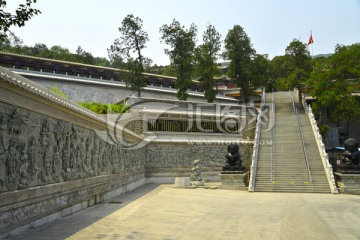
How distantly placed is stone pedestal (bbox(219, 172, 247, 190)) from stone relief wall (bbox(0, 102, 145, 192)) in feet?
23.5

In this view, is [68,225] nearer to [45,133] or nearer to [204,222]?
[45,133]

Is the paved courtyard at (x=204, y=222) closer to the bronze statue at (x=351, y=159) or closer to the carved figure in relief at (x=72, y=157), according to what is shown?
the carved figure in relief at (x=72, y=157)

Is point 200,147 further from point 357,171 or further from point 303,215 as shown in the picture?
point 303,215

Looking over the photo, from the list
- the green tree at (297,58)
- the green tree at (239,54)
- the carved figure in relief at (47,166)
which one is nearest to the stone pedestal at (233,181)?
the carved figure in relief at (47,166)

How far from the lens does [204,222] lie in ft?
22.9

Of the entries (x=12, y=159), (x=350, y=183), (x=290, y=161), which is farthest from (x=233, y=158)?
(x=12, y=159)

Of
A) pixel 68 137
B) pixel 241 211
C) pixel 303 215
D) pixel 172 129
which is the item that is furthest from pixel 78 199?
pixel 172 129

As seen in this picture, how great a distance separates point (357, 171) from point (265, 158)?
4.79 meters

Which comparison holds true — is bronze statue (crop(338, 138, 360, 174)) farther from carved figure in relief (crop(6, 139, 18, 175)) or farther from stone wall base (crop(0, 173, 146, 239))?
carved figure in relief (crop(6, 139, 18, 175))

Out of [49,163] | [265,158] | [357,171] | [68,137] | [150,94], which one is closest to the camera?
[49,163]

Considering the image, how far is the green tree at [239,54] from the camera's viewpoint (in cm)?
2655

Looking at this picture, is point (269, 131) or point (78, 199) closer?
point (78, 199)

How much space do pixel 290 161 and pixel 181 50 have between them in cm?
1150

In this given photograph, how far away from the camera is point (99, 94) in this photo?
27.3m
